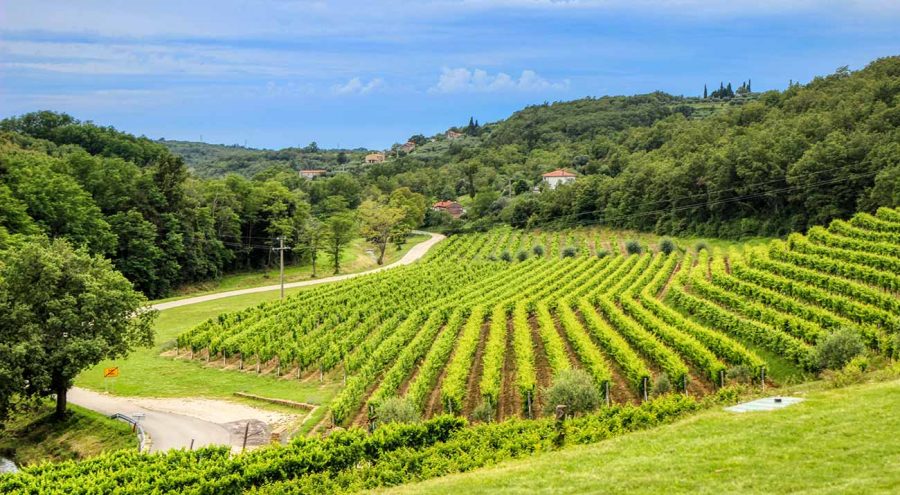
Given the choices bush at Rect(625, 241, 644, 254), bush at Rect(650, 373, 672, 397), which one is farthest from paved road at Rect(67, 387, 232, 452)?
bush at Rect(625, 241, 644, 254)

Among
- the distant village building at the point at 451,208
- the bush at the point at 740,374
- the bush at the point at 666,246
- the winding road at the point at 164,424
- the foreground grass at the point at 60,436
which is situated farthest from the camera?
the distant village building at the point at 451,208

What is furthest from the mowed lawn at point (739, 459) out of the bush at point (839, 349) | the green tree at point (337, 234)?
the green tree at point (337, 234)

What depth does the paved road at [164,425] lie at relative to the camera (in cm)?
2467

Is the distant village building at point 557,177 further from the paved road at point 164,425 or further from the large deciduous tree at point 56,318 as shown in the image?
the large deciduous tree at point 56,318

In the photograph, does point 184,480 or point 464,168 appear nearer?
point 184,480

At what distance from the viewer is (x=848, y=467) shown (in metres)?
12.2

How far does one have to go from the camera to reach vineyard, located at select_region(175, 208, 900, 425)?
26.3 meters

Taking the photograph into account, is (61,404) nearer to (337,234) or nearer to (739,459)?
(739,459)

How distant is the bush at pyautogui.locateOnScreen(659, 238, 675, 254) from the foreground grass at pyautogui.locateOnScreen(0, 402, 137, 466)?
50000 mm

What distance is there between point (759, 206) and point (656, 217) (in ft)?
38.4

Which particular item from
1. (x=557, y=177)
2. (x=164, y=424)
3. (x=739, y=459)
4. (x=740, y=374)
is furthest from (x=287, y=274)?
(x=739, y=459)

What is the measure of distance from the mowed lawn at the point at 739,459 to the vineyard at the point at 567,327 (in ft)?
27.0

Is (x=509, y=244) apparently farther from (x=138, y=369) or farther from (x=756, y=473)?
(x=756, y=473)

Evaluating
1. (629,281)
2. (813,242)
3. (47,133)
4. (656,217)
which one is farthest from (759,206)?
(47,133)
